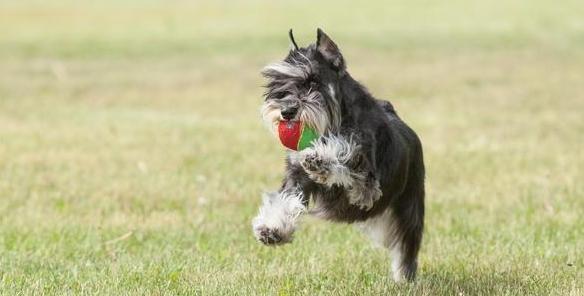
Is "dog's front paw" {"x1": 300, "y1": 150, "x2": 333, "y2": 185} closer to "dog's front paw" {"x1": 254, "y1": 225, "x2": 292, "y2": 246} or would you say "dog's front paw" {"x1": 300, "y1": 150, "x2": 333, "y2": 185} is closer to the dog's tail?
"dog's front paw" {"x1": 254, "y1": 225, "x2": 292, "y2": 246}

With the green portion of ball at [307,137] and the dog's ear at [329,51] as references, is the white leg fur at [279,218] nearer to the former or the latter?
the green portion of ball at [307,137]

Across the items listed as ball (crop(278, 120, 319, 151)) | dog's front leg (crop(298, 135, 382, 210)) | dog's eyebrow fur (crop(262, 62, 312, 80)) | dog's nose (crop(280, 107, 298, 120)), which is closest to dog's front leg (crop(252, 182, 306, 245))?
dog's front leg (crop(298, 135, 382, 210))

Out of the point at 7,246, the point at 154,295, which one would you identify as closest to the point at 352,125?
the point at 154,295

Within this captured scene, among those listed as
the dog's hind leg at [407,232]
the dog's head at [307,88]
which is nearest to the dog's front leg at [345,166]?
the dog's head at [307,88]

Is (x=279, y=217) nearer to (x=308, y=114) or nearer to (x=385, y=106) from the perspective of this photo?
(x=308, y=114)

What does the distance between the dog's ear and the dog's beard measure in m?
0.31

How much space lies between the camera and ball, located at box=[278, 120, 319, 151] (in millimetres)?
5891

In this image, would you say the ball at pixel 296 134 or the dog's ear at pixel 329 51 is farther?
the dog's ear at pixel 329 51

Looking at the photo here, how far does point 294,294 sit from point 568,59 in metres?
22.9

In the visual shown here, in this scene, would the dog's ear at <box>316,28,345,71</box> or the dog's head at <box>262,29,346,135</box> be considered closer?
the dog's head at <box>262,29,346,135</box>

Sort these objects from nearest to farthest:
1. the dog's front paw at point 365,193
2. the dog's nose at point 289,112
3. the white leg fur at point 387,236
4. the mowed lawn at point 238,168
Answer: the dog's nose at point 289,112 → the dog's front paw at point 365,193 → the white leg fur at point 387,236 → the mowed lawn at point 238,168

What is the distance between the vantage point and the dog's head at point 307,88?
5.83 meters

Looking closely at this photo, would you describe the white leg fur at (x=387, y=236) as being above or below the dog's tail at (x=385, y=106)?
below

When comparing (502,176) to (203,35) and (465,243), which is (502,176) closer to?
(465,243)
